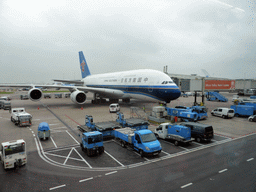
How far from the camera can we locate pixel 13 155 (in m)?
11.1

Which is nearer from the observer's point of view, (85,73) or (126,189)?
(126,189)

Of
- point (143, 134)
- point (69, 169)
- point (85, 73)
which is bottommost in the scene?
point (69, 169)

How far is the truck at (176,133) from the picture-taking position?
15508 mm

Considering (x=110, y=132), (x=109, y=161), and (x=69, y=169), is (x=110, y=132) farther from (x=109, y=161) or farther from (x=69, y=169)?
(x=69, y=169)

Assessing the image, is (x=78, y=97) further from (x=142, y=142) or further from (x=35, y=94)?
(x=142, y=142)

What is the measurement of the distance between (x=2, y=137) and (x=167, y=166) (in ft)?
53.6

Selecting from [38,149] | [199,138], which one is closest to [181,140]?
[199,138]

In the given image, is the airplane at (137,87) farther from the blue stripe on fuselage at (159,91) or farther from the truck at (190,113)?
the truck at (190,113)

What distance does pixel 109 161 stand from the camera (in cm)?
1244

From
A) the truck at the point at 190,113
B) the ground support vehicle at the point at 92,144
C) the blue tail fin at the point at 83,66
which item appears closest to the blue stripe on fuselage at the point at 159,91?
the truck at the point at 190,113

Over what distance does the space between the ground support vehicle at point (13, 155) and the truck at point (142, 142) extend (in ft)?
24.8

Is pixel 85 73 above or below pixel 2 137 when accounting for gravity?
above

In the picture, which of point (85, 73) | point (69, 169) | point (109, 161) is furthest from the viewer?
point (85, 73)

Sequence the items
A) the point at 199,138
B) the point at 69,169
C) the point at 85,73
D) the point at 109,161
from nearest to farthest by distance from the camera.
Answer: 1. the point at 69,169
2. the point at 109,161
3. the point at 199,138
4. the point at 85,73
